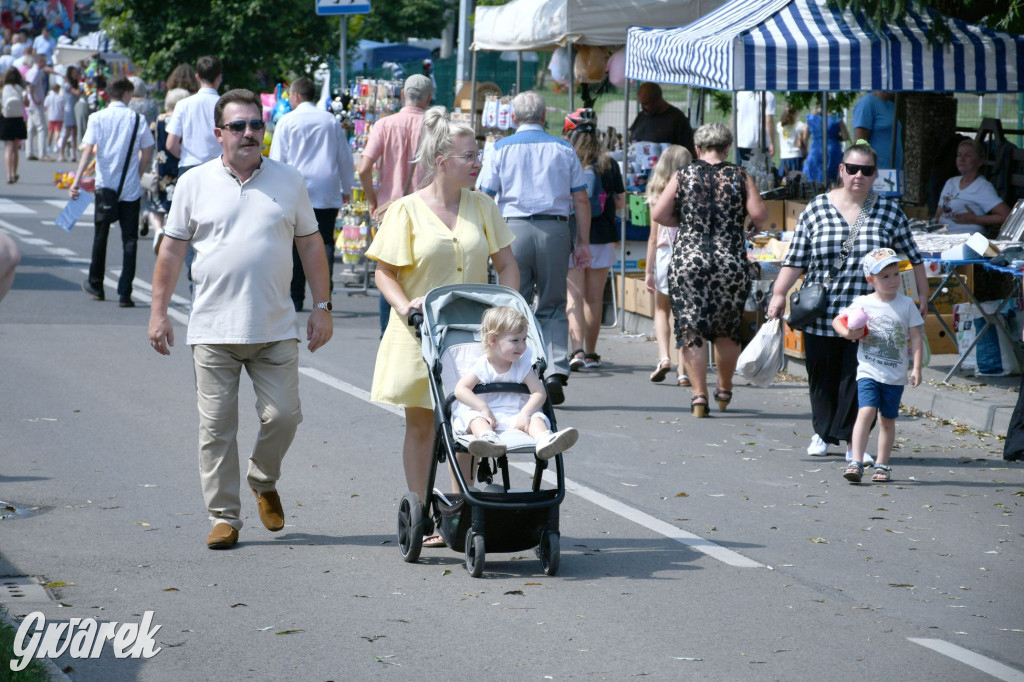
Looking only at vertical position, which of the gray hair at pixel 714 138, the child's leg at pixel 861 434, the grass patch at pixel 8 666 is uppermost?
the gray hair at pixel 714 138

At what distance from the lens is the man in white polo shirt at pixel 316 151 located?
13.6 meters

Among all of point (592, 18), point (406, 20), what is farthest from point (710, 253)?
point (406, 20)

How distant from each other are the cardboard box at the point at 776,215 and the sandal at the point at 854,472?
5726 mm

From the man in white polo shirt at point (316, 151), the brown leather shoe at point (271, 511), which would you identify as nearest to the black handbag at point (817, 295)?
the brown leather shoe at point (271, 511)

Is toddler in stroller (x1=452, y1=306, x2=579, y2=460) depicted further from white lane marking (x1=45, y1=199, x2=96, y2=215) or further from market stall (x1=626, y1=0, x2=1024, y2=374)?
white lane marking (x1=45, y1=199, x2=96, y2=215)

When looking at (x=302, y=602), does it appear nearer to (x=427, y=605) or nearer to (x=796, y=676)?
(x=427, y=605)

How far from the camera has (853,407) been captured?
347 inches

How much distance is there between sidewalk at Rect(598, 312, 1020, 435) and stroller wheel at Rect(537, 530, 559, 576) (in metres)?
4.74

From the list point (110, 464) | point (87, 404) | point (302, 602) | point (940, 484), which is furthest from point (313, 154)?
point (302, 602)

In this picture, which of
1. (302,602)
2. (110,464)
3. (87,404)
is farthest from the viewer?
(87,404)

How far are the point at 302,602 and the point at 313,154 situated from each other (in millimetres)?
8308

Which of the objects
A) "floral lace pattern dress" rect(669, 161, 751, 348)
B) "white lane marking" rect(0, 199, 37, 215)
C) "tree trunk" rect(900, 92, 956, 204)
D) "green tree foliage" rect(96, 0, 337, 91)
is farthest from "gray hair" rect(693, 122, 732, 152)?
"green tree foliage" rect(96, 0, 337, 91)

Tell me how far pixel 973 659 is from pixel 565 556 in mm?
1983

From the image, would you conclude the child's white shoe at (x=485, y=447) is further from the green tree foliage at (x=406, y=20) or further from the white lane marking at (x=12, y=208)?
the green tree foliage at (x=406, y=20)
